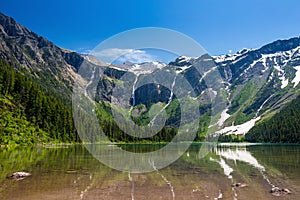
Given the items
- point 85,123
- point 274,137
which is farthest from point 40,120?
point 274,137

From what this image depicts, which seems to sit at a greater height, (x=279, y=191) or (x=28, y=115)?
(x=28, y=115)

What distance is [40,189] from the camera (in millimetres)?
21031

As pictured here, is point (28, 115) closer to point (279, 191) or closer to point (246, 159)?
point (246, 159)

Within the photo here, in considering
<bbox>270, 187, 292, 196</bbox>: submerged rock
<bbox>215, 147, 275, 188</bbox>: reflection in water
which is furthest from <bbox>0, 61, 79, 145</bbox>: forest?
<bbox>270, 187, 292, 196</bbox>: submerged rock

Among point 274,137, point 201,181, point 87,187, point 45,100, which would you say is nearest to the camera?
point 87,187

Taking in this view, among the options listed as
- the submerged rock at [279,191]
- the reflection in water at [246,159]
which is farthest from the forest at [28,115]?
the submerged rock at [279,191]

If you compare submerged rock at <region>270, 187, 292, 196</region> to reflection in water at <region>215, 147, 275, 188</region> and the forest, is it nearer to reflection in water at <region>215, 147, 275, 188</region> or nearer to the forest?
reflection in water at <region>215, 147, 275, 188</region>

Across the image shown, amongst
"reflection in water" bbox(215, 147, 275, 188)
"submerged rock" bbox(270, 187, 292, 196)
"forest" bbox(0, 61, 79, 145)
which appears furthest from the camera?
"forest" bbox(0, 61, 79, 145)

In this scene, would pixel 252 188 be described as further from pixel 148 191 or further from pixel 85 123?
pixel 85 123

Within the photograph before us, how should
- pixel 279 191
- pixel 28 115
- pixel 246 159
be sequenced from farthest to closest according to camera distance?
pixel 28 115 → pixel 246 159 → pixel 279 191

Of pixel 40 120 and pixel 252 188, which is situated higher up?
pixel 40 120

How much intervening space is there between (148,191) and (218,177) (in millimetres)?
9828

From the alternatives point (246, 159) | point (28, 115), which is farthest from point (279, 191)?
point (28, 115)

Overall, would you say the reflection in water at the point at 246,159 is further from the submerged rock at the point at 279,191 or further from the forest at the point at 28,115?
the forest at the point at 28,115
